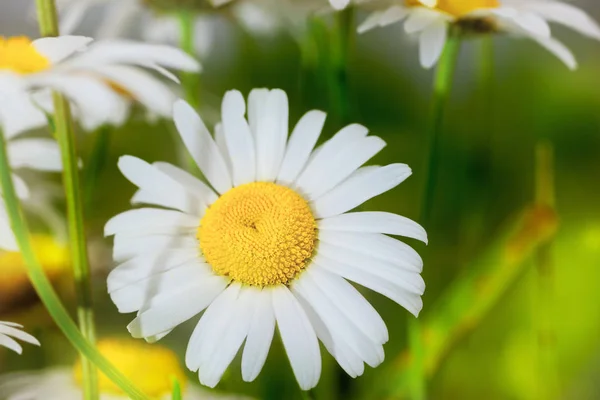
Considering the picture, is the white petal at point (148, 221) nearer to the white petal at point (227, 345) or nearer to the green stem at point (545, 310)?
the white petal at point (227, 345)

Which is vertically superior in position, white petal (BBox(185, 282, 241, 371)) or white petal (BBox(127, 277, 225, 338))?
white petal (BBox(127, 277, 225, 338))

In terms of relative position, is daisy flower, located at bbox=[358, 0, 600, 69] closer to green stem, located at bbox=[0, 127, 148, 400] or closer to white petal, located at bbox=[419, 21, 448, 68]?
white petal, located at bbox=[419, 21, 448, 68]

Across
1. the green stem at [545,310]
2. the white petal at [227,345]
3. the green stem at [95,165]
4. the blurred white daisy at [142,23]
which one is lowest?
the green stem at [545,310]

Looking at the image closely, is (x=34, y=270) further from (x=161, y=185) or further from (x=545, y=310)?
(x=545, y=310)

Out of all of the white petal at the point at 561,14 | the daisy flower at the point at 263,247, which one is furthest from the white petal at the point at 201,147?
the white petal at the point at 561,14

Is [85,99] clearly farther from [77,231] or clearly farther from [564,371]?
[564,371]

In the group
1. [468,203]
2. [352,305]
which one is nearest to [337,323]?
[352,305]

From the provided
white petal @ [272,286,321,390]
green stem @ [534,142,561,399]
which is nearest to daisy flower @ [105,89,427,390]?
white petal @ [272,286,321,390]

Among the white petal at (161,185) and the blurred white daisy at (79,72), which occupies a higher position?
the blurred white daisy at (79,72)
